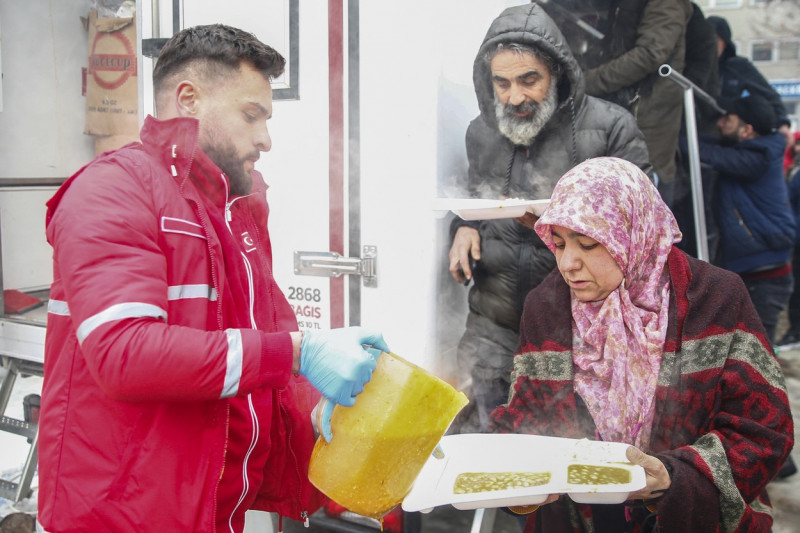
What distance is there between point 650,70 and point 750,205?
78 centimetres

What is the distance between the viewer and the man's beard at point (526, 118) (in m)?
2.47

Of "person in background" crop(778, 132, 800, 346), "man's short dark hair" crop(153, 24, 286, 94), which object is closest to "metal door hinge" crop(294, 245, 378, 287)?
"man's short dark hair" crop(153, 24, 286, 94)

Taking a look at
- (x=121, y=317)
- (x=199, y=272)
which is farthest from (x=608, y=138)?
(x=121, y=317)

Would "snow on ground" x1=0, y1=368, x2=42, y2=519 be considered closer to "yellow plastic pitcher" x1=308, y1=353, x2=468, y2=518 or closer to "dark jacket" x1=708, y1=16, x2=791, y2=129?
"yellow plastic pitcher" x1=308, y1=353, x2=468, y2=518

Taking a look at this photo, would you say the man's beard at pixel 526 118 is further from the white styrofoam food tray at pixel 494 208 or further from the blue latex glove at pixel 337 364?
the blue latex glove at pixel 337 364

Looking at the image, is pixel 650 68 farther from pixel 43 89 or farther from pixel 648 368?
pixel 43 89

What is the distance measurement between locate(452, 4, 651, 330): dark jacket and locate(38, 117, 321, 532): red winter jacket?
3.92 feet

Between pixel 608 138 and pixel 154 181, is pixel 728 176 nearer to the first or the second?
pixel 608 138

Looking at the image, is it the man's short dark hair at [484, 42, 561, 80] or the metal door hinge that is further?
the metal door hinge

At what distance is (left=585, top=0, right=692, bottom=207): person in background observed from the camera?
268cm

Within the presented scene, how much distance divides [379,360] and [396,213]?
44.9 inches

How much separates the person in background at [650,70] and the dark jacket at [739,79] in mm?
162

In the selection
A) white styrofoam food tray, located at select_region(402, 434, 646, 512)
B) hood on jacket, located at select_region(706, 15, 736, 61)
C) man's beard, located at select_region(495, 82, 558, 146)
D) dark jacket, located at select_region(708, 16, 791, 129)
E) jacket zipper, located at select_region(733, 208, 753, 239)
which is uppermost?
hood on jacket, located at select_region(706, 15, 736, 61)

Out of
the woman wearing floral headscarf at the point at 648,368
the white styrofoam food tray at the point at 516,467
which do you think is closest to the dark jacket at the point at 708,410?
the woman wearing floral headscarf at the point at 648,368
